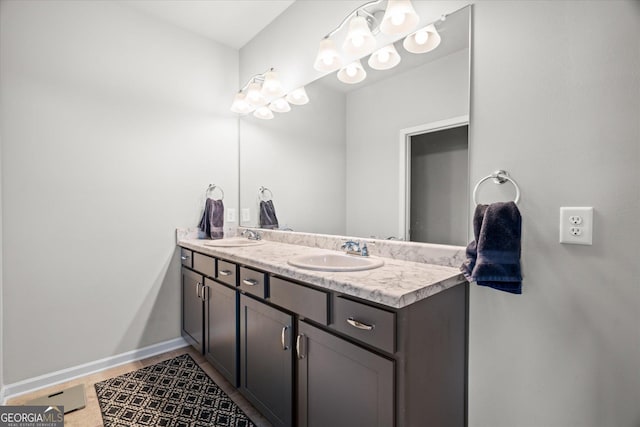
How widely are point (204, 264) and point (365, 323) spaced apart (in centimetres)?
137

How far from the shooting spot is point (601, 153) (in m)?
0.94

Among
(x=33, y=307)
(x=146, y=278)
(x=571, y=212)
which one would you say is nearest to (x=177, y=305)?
(x=146, y=278)

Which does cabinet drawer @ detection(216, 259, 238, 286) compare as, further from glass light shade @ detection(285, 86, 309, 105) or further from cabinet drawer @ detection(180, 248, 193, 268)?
glass light shade @ detection(285, 86, 309, 105)

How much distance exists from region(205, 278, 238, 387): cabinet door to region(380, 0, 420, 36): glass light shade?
1.54 meters

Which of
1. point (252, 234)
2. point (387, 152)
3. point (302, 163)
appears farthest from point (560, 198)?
point (252, 234)

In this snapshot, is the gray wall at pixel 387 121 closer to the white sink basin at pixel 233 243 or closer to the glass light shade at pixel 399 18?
the glass light shade at pixel 399 18

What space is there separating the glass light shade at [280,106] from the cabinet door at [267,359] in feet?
4.51

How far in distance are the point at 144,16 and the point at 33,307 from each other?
2.09 meters

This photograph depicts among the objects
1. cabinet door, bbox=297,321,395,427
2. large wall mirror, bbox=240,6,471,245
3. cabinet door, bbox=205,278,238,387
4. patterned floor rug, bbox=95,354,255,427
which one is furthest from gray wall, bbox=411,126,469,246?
patterned floor rug, bbox=95,354,255,427

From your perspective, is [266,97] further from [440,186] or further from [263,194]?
[440,186]

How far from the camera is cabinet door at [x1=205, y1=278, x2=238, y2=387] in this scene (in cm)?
171

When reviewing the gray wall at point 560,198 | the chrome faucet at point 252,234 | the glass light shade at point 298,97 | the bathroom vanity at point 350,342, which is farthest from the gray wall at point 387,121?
the chrome faucet at point 252,234

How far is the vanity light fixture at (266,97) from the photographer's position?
7.18 feet

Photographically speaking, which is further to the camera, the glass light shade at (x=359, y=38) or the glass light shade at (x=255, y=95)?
the glass light shade at (x=255, y=95)
